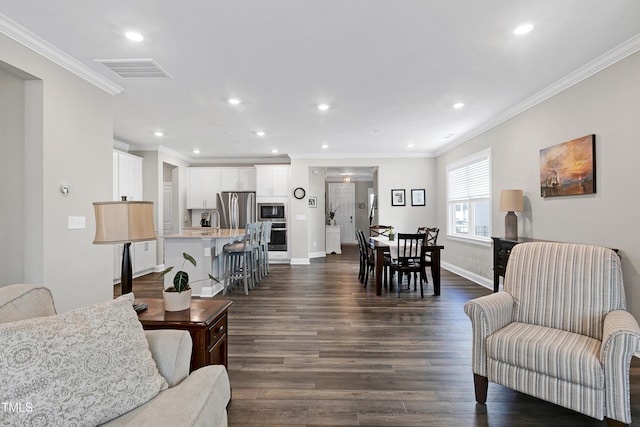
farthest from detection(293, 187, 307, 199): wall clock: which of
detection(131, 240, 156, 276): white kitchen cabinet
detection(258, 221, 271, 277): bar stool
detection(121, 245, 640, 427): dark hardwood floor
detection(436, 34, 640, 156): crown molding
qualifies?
detection(436, 34, 640, 156): crown molding

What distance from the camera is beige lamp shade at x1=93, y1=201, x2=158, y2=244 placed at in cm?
170

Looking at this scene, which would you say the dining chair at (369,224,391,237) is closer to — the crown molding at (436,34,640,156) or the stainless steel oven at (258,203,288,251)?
the stainless steel oven at (258,203,288,251)

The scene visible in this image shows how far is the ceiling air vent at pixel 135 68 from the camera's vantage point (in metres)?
2.90

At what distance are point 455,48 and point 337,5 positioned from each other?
118 centimetres

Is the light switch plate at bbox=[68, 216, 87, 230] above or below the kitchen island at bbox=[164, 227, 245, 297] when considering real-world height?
above

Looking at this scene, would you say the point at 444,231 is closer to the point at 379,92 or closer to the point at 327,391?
the point at 379,92

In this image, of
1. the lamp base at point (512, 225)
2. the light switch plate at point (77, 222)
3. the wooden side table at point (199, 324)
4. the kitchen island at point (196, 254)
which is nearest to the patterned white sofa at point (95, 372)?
the wooden side table at point (199, 324)

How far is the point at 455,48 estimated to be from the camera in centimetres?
270

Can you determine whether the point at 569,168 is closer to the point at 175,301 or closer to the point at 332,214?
the point at 175,301

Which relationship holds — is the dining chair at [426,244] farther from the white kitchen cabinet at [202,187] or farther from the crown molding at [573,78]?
the white kitchen cabinet at [202,187]

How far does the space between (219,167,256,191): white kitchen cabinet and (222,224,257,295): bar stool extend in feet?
8.91

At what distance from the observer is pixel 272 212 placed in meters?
7.65

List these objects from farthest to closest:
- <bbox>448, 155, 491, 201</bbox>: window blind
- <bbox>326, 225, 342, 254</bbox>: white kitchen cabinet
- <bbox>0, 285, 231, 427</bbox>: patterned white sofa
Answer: <bbox>326, 225, 342, 254</bbox>: white kitchen cabinet, <bbox>448, 155, 491, 201</bbox>: window blind, <bbox>0, 285, 231, 427</bbox>: patterned white sofa

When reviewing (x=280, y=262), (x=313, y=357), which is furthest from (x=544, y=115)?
(x=280, y=262)
